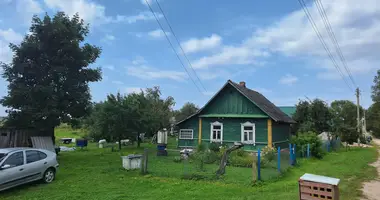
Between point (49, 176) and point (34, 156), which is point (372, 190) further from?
point (34, 156)

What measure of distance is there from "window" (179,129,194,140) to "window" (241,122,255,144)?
4.67 m

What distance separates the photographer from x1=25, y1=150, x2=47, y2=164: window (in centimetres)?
902

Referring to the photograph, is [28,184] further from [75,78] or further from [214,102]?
[214,102]

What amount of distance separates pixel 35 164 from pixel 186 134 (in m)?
15.8

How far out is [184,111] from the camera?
6206cm

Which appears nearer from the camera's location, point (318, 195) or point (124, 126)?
point (318, 195)

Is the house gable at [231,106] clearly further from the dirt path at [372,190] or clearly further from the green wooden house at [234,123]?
the dirt path at [372,190]

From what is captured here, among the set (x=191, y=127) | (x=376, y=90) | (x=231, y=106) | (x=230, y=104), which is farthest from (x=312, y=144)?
(x=376, y=90)

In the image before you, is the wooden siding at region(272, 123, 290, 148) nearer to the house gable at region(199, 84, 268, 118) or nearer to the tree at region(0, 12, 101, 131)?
the house gable at region(199, 84, 268, 118)

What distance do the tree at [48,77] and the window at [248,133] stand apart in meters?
12.2

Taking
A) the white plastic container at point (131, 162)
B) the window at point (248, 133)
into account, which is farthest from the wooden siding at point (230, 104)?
the white plastic container at point (131, 162)

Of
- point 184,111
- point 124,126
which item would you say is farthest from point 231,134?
point 184,111

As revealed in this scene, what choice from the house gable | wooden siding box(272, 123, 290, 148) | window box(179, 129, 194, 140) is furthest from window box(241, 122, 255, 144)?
window box(179, 129, 194, 140)

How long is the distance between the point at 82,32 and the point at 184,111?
4545cm
